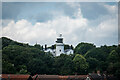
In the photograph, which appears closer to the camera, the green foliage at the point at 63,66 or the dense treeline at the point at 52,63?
the dense treeline at the point at 52,63

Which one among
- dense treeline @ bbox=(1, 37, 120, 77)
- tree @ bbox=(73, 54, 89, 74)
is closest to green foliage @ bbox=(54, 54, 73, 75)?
dense treeline @ bbox=(1, 37, 120, 77)

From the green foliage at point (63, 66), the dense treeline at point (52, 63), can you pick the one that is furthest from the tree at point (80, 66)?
the green foliage at point (63, 66)

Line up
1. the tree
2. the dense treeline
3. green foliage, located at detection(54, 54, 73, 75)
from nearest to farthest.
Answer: the dense treeline
green foliage, located at detection(54, 54, 73, 75)
the tree

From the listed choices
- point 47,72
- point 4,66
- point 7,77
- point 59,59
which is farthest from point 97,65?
point 7,77

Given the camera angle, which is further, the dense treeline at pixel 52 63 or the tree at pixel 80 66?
the tree at pixel 80 66

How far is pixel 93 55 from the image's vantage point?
21.5 metres

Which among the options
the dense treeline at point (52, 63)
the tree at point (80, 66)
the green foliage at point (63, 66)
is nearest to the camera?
the dense treeline at point (52, 63)

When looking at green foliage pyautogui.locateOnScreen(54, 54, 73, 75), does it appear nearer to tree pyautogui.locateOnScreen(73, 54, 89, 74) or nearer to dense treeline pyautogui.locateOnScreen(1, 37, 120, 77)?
dense treeline pyautogui.locateOnScreen(1, 37, 120, 77)

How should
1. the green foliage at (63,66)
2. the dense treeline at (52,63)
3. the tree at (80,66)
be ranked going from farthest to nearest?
the tree at (80,66)
the green foliage at (63,66)
the dense treeline at (52,63)

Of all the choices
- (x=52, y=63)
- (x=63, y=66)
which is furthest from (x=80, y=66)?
(x=52, y=63)

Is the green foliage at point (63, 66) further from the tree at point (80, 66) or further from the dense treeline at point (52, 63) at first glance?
the tree at point (80, 66)

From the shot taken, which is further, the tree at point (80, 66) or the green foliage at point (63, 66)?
the tree at point (80, 66)

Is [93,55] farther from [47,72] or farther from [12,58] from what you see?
[12,58]

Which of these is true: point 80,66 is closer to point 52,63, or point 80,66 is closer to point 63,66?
point 63,66
